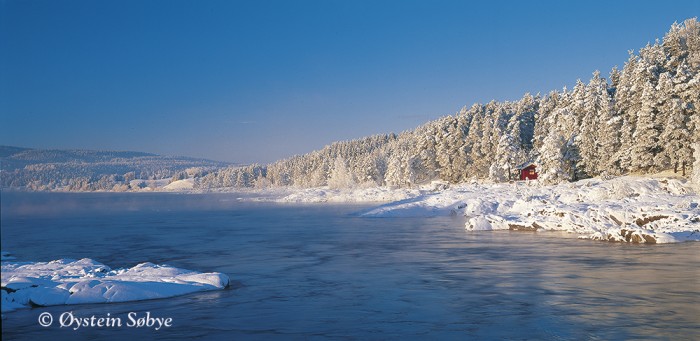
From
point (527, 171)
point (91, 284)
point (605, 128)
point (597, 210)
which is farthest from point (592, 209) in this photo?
point (527, 171)

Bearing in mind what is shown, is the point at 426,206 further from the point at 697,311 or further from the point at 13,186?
the point at 13,186

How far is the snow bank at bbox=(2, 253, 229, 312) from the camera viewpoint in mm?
14969

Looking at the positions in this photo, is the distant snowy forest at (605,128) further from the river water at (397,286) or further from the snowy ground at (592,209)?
the river water at (397,286)

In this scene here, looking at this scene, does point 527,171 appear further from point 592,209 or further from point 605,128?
point 592,209

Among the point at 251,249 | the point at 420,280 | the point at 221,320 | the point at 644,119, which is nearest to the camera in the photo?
the point at 221,320

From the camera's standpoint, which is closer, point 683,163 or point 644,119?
point 683,163

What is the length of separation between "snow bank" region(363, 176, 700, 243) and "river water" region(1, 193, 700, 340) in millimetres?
1627

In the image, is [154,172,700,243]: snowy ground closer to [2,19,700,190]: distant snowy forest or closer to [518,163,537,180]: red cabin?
[2,19,700,190]: distant snowy forest

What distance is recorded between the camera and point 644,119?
2062 inches

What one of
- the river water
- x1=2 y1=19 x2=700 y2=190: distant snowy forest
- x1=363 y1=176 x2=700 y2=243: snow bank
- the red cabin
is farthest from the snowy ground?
the red cabin

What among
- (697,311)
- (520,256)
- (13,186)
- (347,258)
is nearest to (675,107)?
(520,256)

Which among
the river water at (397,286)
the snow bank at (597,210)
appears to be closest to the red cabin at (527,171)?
the snow bank at (597,210)

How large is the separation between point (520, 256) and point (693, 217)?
36.5 ft

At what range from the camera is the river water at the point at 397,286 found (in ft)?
40.2
